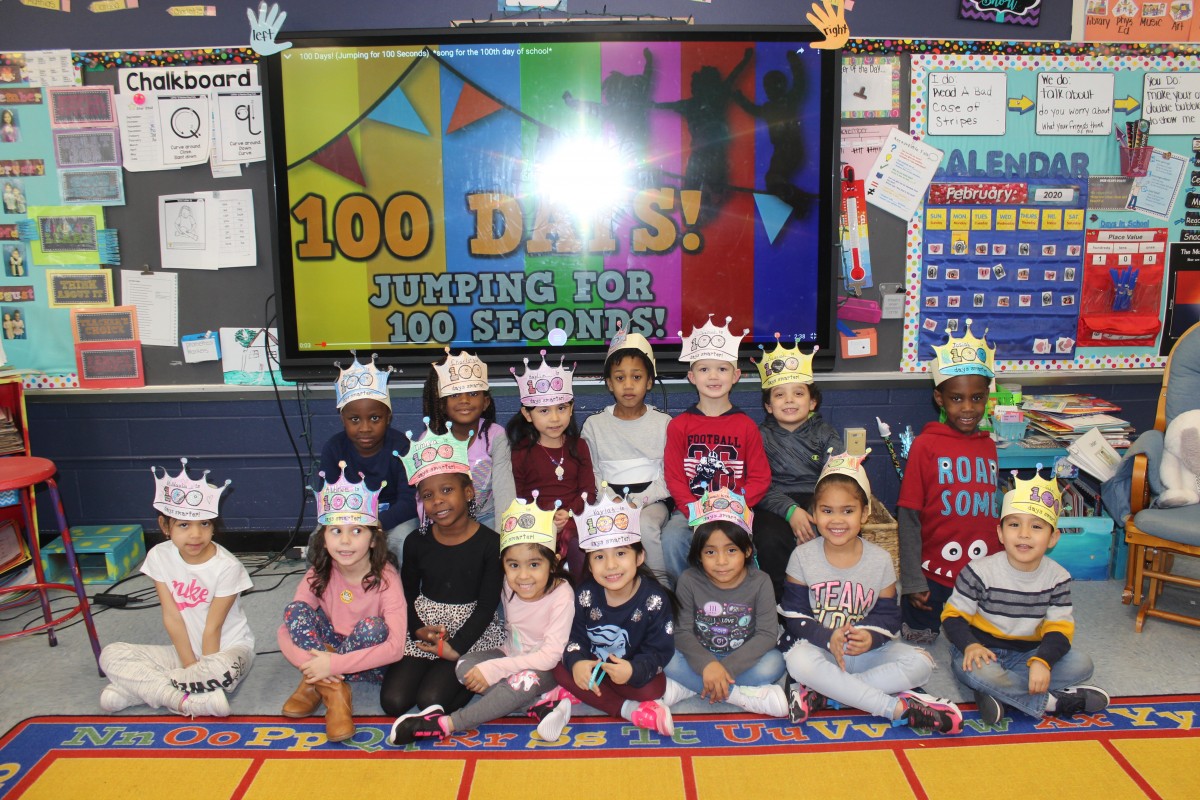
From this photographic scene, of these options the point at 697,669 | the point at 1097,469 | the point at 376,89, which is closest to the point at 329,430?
the point at 376,89

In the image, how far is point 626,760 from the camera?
2385 millimetres

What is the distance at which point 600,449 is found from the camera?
133 inches

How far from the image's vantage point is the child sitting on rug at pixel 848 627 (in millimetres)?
2533

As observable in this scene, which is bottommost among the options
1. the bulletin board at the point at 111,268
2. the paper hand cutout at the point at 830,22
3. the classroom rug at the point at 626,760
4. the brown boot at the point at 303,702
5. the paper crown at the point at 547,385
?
the classroom rug at the point at 626,760

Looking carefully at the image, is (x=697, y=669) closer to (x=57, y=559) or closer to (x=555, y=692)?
(x=555, y=692)

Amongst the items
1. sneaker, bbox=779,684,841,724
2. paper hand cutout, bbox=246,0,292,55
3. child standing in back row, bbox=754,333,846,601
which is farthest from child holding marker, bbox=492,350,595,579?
paper hand cutout, bbox=246,0,292,55

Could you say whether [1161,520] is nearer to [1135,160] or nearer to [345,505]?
[1135,160]

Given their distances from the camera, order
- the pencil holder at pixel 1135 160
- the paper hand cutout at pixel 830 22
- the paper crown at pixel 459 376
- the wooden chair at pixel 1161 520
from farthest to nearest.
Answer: the pencil holder at pixel 1135 160, the paper hand cutout at pixel 830 22, the paper crown at pixel 459 376, the wooden chair at pixel 1161 520

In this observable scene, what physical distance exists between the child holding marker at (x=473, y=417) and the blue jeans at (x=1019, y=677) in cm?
184

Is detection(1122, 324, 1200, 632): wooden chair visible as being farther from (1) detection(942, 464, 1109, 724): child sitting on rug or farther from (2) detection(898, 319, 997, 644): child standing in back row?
(1) detection(942, 464, 1109, 724): child sitting on rug

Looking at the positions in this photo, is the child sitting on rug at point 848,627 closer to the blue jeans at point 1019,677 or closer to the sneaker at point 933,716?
the sneaker at point 933,716

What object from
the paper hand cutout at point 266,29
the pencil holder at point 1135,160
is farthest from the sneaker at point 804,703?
the paper hand cutout at point 266,29

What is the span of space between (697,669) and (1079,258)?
2808mm

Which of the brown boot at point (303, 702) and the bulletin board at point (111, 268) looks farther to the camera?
the bulletin board at point (111, 268)
